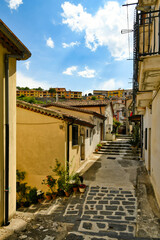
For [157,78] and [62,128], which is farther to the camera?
[62,128]

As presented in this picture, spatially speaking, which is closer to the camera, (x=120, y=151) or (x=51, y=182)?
(x=51, y=182)

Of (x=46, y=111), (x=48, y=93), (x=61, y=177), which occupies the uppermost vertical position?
(x=48, y=93)

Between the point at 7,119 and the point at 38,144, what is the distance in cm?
451

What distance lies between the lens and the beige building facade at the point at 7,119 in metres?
4.19

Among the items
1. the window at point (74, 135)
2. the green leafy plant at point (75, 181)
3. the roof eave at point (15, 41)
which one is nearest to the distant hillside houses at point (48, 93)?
the window at point (74, 135)

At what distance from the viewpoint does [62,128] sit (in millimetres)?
8289

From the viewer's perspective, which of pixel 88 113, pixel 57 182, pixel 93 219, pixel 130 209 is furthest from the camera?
pixel 88 113

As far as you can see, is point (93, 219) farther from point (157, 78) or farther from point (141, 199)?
point (157, 78)

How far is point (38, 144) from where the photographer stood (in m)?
8.61

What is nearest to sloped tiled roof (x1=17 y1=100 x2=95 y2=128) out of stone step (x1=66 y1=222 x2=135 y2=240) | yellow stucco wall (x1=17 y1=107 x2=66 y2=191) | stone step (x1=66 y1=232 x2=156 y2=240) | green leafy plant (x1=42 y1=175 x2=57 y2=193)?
yellow stucco wall (x1=17 y1=107 x2=66 y2=191)

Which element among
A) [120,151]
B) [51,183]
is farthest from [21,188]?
[120,151]

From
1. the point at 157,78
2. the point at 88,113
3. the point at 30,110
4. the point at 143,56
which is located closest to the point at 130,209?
the point at 157,78

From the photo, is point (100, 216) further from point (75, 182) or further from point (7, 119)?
point (7, 119)

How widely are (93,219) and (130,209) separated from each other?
1508mm
